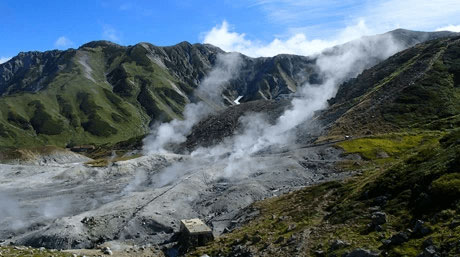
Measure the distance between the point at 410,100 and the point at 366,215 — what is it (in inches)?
4276

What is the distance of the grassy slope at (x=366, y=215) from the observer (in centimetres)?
2864

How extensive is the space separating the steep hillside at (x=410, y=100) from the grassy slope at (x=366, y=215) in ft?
245

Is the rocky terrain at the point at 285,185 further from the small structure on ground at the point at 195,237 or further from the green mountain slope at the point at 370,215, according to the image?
the small structure on ground at the point at 195,237

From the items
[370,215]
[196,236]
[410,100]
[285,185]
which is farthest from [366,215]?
[410,100]

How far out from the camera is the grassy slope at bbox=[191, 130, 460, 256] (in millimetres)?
28641

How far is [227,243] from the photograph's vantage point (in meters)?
44.8

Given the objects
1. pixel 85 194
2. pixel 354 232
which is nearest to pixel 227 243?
pixel 354 232

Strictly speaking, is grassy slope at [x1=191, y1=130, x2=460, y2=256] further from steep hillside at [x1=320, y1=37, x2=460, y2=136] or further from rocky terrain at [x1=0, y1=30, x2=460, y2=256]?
steep hillside at [x1=320, y1=37, x2=460, y2=136]

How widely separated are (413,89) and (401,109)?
A: 14453 mm

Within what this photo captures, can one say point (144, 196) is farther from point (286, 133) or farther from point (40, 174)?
point (286, 133)

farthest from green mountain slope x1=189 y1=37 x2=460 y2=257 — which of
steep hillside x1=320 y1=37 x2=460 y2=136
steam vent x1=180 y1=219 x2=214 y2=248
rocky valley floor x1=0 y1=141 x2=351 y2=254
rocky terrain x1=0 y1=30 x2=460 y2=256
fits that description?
steep hillside x1=320 y1=37 x2=460 y2=136

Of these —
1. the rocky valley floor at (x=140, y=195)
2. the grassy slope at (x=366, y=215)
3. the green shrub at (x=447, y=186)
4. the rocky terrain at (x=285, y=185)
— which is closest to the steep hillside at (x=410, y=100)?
the rocky terrain at (x=285, y=185)

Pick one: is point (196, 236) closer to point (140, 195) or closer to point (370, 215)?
point (370, 215)

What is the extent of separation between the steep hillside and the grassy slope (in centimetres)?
7468
